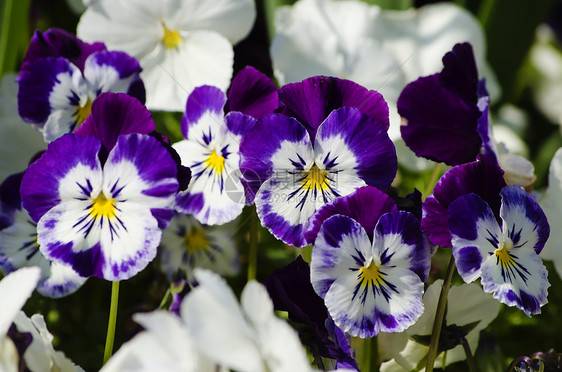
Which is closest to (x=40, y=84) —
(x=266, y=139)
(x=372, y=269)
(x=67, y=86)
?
(x=67, y=86)

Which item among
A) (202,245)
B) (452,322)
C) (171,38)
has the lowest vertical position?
(202,245)

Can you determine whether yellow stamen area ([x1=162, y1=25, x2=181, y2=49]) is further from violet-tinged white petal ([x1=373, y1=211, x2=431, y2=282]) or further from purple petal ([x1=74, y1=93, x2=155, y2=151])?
violet-tinged white petal ([x1=373, y1=211, x2=431, y2=282])

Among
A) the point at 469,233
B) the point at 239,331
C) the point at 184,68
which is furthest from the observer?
the point at 184,68

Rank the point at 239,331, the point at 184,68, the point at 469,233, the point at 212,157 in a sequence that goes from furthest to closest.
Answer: the point at 184,68 → the point at 212,157 → the point at 469,233 → the point at 239,331

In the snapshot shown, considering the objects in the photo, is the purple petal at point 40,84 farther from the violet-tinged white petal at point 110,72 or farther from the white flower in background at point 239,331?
the white flower in background at point 239,331

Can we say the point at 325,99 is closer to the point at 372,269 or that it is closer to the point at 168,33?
the point at 372,269

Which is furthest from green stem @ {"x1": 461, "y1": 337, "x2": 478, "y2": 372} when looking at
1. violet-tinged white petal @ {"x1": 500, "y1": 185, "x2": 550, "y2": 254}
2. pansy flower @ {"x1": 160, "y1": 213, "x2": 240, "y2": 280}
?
pansy flower @ {"x1": 160, "y1": 213, "x2": 240, "y2": 280}

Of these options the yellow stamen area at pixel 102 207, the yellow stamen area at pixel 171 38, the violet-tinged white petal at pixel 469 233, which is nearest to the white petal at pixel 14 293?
the yellow stamen area at pixel 102 207

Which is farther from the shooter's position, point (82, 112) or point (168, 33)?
point (168, 33)
